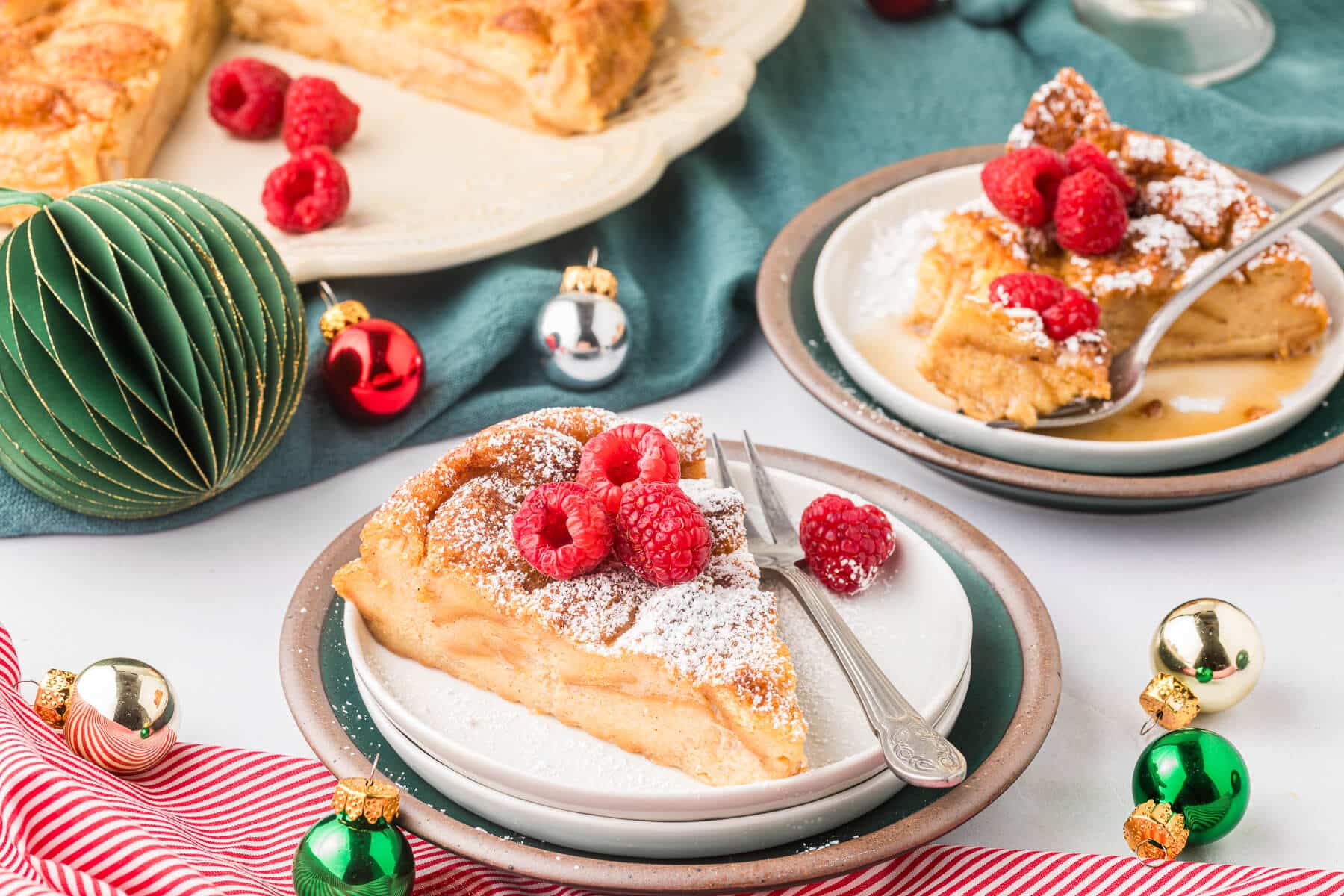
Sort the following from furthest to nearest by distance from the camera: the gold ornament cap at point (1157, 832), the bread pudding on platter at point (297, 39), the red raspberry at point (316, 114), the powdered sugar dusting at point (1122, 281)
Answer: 1. the red raspberry at point (316, 114)
2. the bread pudding on platter at point (297, 39)
3. the powdered sugar dusting at point (1122, 281)
4. the gold ornament cap at point (1157, 832)

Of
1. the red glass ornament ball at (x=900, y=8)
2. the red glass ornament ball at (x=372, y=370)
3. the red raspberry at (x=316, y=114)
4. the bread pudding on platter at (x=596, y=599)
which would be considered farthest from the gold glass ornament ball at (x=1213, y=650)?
the red glass ornament ball at (x=900, y=8)

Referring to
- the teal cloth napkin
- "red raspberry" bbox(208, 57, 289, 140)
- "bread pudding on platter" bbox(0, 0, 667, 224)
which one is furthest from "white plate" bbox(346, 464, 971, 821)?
"red raspberry" bbox(208, 57, 289, 140)

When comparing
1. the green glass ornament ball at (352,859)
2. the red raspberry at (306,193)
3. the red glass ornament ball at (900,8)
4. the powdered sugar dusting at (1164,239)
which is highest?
the powdered sugar dusting at (1164,239)

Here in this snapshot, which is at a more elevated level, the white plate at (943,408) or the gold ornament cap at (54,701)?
the white plate at (943,408)

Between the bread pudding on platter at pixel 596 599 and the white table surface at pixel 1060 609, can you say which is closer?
the bread pudding on platter at pixel 596 599

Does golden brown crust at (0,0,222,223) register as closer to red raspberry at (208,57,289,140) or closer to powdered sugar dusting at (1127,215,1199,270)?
red raspberry at (208,57,289,140)

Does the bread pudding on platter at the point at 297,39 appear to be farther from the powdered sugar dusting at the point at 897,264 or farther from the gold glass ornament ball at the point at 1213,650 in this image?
the gold glass ornament ball at the point at 1213,650
